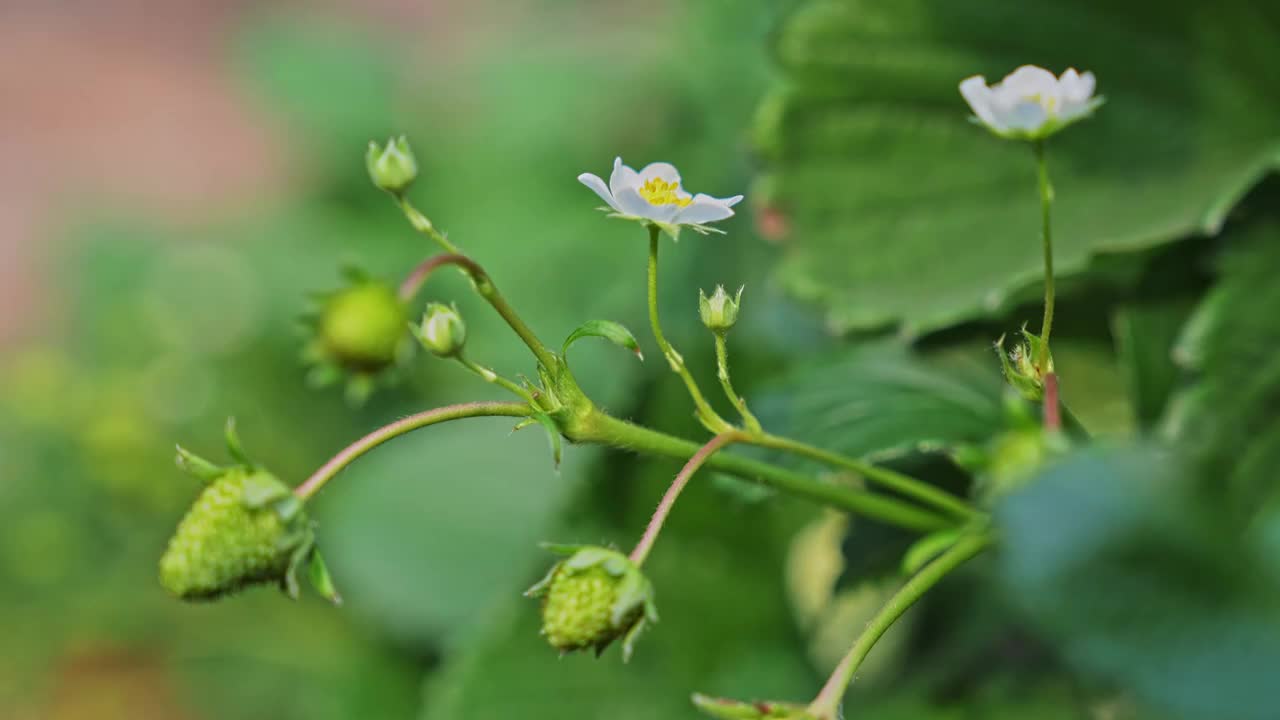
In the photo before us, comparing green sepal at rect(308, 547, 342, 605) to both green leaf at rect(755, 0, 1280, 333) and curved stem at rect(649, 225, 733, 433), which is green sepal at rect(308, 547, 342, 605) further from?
green leaf at rect(755, 0, 1280, 333)

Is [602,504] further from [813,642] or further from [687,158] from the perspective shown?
[687,158]

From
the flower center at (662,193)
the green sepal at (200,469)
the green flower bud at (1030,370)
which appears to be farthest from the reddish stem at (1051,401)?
the green sepal at (200,469)

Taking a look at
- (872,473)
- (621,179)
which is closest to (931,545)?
(872,473)

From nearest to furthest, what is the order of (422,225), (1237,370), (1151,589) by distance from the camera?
(1151,589)
(422,225)
(1237,370)

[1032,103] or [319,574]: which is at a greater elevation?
[1032,103]

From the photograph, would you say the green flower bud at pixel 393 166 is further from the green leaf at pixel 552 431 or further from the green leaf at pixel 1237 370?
the green leaf at pixel 1237 370

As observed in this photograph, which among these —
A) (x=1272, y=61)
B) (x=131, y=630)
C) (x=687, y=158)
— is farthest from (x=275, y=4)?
(x=1272, y=61)

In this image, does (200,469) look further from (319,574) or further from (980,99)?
(980,99)
